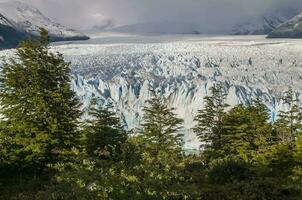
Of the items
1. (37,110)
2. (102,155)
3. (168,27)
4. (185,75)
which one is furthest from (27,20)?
(37,110)

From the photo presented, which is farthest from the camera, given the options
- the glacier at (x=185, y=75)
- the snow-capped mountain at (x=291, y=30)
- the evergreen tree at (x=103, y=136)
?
the snow-capped mountain at (x=291, y=30)

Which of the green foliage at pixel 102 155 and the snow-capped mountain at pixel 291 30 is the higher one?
the green foliage at pixel 102 155

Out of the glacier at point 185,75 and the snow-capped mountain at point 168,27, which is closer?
the glacier at point 185,75

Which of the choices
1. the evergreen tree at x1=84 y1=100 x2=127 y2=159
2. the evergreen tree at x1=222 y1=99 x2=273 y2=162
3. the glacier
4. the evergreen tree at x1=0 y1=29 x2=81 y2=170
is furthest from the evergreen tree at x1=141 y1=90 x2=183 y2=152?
the glacier

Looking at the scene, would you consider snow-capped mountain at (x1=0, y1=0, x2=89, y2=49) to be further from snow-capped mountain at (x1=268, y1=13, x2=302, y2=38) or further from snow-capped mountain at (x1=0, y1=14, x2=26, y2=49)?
snow-capped mountain at (x1=268, y1=13, x2=302, y2=38)

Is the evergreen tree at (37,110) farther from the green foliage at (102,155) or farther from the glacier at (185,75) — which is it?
→ the glacier at (185,75)

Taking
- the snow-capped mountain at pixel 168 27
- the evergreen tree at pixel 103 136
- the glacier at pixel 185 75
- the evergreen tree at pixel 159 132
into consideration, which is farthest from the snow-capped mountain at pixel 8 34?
the evergreen tree at pixel 103 136

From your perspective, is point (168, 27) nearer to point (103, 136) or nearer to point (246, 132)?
point (246, 132)
